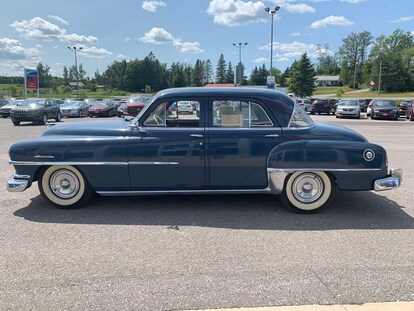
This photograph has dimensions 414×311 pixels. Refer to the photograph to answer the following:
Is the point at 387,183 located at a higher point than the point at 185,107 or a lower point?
lower

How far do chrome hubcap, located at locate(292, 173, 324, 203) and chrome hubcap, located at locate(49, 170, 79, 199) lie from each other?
3.18 m

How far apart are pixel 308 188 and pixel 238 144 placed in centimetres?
120

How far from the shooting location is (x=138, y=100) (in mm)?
24781

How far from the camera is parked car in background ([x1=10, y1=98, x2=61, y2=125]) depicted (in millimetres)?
20781

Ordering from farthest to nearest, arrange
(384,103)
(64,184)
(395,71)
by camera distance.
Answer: (395,71)
(384,103)
(64,184)

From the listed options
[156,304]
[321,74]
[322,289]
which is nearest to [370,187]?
[322,289]

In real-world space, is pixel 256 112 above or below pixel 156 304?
above

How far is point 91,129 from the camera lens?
5473 millimetres

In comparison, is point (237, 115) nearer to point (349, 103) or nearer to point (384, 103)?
point (384, 103)

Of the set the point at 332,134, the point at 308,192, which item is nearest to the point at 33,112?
the point at 308,192

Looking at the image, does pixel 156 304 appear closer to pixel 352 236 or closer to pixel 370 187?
pixel 352 236

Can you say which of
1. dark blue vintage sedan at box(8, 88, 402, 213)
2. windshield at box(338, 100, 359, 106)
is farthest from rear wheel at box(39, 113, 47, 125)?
windshield at box(338, 100, 359, 106)

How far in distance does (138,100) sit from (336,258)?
2228cm

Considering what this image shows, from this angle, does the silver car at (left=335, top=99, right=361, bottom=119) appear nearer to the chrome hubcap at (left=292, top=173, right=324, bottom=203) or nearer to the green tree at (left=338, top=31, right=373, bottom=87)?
the chrome hubcap at (left=292, top=173, right=324, bottom=203)
